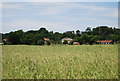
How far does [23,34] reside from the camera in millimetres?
32438

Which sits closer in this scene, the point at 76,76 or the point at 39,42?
the point at 76,76

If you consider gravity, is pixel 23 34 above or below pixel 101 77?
below

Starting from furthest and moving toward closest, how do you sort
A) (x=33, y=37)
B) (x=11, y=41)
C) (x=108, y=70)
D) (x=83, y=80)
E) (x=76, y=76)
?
1. (x=11, y=41)
2. (x=33, y=37)
3. (x=108, y=70)
4. (x=76, y=76)
5. (x=83, y=80)

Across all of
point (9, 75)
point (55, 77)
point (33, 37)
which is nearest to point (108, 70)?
point (55, 77)

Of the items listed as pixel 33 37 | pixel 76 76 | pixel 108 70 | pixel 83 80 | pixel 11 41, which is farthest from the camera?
pixel 11 41

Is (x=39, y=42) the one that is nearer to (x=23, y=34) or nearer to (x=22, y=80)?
Result: (x=23, y=34)

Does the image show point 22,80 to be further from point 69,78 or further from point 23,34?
point 23,34

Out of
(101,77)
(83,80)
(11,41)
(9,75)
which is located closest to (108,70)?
(101,77)

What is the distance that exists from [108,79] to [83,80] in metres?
0.68

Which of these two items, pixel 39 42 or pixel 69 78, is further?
pixel 39 42

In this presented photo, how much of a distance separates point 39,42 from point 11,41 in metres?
5.22

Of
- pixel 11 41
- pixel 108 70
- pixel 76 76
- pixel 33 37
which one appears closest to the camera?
pixel 76 76

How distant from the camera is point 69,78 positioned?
496cm

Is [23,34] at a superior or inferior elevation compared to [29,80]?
inferior
